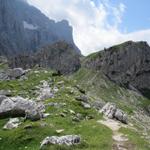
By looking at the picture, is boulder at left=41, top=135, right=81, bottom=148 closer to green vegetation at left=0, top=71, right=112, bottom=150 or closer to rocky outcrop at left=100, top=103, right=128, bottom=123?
green vegetation at left=0, top=71, right=112, bottom=150

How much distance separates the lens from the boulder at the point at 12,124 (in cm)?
5053

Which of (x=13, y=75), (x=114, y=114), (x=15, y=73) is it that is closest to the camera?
(x=114, y=114)

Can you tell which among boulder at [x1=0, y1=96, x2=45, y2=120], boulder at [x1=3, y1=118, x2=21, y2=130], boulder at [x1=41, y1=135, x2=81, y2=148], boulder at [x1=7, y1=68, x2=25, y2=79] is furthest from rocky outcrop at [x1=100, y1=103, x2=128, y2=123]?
boulder at [x1=7, y1=68, x2=25, y2=79]

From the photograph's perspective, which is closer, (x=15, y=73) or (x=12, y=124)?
(x=12, y=124)

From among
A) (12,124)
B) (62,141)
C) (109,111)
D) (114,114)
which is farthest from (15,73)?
(62,141)

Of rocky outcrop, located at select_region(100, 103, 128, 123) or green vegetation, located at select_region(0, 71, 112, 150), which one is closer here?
green vegetation, located at select_region(0, 71, 112, 150)

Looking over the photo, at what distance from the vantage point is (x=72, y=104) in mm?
70000

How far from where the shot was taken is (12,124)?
51.5 m

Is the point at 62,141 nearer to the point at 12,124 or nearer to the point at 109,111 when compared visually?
the point at 12,124

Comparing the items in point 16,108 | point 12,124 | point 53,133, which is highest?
point 16,108

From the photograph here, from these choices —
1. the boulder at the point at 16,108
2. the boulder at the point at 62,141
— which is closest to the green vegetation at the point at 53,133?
the boulder at the point at 62,141

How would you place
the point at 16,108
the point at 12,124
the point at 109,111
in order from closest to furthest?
the point at 12,124
the point at 16,108
the point at 109,111

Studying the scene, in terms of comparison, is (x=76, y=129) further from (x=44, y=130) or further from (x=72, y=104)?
(x=72, y=104)

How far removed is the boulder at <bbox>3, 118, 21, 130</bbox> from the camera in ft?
166
